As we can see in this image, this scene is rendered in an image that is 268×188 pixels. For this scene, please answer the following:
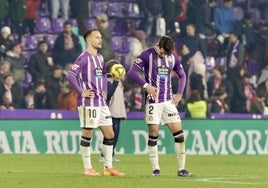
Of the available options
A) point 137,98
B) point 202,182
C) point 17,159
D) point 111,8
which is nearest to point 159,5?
point 111,8

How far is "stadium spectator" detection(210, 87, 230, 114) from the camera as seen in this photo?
28.1m

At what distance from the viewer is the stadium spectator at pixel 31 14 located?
29312mm

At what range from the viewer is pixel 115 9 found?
30.6 meters

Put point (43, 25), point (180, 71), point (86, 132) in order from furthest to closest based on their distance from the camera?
point (43, 25) < point (180, 71) < point (86, 132)

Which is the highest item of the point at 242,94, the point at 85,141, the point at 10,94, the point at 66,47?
the point at 66,47

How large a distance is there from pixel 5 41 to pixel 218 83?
19.8 feet

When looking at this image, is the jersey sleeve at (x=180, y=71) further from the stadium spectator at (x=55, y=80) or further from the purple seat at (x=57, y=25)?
the purple seat at (x=57, y=25)

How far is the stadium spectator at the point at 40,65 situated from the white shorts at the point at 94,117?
1243cm

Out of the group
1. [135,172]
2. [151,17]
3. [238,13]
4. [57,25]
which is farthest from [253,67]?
[135,172]

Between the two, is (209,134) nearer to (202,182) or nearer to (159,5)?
(159,5)

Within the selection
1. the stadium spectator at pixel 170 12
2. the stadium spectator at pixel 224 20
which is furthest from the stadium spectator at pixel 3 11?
the stadium spectator at pixel 224 20

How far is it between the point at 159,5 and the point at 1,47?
4.88 metres

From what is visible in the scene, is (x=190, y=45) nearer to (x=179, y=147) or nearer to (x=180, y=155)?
(x=179, y=147)

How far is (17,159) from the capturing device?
2173cm
